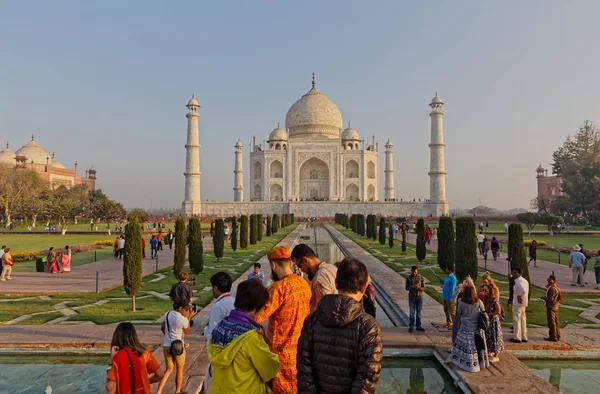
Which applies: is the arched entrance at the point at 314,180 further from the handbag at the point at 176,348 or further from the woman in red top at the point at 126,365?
the woman in red top at the point at 126,365

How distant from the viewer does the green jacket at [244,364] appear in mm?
2020

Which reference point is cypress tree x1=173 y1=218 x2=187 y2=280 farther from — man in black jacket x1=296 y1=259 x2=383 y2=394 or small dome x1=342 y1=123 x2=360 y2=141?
small dome x1=342 y1=123 x2=360 y2=141

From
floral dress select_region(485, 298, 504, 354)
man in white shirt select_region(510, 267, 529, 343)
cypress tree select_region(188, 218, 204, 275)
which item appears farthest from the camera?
cypress tree select_region(188, 218, 204, 275)

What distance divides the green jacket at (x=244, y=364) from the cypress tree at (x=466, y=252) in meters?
7.72

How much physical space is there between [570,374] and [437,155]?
37920mm

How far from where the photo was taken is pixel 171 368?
3.74 metres

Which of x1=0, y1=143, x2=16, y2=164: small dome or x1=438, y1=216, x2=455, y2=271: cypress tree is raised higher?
x1=0, y1=143, x2=16, y2=164: small dome

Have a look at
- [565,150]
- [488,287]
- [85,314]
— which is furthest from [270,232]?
[565,150]

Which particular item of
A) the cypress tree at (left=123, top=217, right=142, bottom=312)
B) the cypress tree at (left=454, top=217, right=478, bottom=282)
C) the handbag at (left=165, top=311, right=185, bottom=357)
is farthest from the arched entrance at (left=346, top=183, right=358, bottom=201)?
the handbag at (left=165, top=311, right=185, bottom=357)

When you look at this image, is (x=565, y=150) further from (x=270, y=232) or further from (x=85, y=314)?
(x=85, y=314)

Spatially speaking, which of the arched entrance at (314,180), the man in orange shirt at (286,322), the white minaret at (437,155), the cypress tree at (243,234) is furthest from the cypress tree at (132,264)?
the arched entrance at (314,180)

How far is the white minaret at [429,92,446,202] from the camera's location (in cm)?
4016

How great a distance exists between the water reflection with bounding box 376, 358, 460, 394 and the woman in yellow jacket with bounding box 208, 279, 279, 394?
2.32 m

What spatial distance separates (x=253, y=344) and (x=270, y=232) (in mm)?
23456
